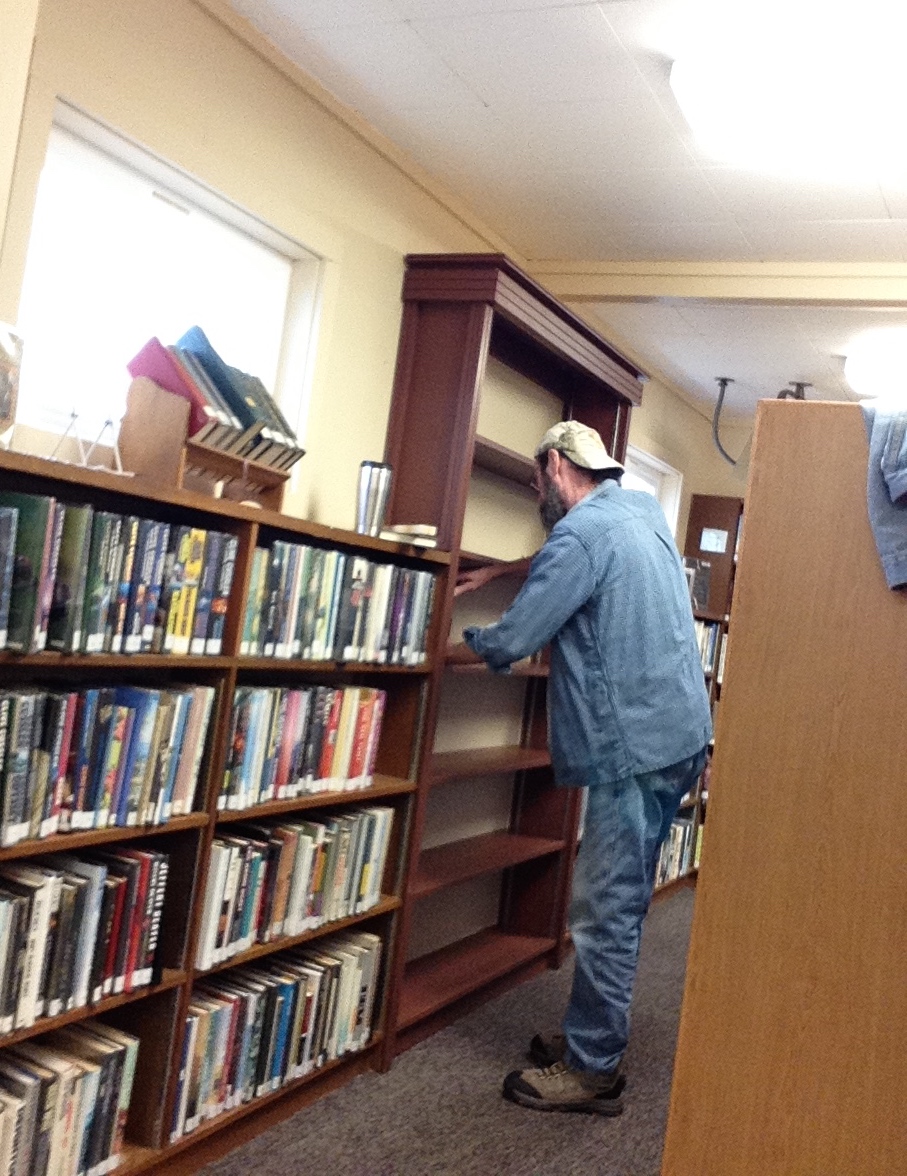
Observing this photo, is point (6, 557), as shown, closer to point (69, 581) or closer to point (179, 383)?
point (69, 581)

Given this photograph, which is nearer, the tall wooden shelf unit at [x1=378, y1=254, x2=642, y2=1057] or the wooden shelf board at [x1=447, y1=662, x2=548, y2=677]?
the tall wooden shelf unit at [x1=378, y1=254, x2=642, y2=1057]

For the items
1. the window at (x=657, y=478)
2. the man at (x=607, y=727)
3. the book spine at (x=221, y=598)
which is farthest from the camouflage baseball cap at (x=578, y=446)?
the window at (x=657, y=478)

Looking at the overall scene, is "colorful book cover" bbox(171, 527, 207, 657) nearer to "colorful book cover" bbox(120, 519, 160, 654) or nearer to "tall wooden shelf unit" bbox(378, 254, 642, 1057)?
"colorful book cover" bbox(120, 519, 160, 654)

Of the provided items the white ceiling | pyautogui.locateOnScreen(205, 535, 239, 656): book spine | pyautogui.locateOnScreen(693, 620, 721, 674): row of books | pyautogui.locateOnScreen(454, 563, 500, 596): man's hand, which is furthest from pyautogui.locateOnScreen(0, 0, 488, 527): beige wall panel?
pyautogui.locateOnScreen(693, 620, 721, 674): row of books

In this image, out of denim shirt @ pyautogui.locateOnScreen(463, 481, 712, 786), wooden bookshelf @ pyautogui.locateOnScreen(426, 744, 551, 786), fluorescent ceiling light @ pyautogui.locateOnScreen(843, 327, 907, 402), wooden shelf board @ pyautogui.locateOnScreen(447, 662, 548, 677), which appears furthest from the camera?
fluorescent ceiling light @ pyautogui.locateOnScreen(843, 327, 907, 402)

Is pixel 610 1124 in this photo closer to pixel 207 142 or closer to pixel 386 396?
pixel 386 396

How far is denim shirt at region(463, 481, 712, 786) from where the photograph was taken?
104 inches

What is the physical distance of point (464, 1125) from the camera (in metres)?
2.54

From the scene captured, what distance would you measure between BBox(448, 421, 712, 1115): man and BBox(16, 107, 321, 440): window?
0.81m

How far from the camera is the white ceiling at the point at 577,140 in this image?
7.96ft

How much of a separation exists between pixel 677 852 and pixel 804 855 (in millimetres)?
3828

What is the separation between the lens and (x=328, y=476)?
2.98 metres

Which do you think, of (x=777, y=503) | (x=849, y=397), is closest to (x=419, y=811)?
(x=777, y=503)

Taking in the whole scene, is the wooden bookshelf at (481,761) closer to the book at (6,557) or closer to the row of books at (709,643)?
the book at (6,557)
